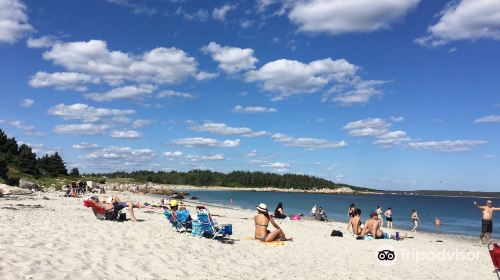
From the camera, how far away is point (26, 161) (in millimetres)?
62562

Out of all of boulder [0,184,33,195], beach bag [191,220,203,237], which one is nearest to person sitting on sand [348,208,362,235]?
beach bag [191,220,203,237]

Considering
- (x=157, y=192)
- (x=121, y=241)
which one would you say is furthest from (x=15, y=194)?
(x=157, y=192)

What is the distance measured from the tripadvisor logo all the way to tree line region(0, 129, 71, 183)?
5181 cm

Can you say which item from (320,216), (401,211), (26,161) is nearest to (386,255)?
(320,216)

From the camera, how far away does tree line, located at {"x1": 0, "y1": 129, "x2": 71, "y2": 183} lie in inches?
2387

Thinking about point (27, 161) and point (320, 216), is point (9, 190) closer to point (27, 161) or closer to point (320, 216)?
point (320, 216)

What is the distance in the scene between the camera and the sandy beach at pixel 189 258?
7.77 metres

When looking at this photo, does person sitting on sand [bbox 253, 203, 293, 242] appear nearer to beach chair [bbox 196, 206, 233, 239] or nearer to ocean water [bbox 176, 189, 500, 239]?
beach chair [bbox 196, 206, 233, 239]

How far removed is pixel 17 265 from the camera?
23.3 ft

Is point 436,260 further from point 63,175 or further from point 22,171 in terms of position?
point 63,175

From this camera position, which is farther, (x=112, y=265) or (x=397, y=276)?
(x=397, y=276)

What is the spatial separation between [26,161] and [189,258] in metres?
61.7

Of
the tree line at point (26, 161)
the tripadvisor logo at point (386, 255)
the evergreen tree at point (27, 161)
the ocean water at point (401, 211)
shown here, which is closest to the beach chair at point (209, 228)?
the tripadvisor logo at point (386, 255)

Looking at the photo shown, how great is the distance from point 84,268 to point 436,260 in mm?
11050
